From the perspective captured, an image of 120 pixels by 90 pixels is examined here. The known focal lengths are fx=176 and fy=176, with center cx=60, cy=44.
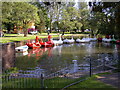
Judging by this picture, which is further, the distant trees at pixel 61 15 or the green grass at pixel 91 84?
the distant trees at pixel 61 15

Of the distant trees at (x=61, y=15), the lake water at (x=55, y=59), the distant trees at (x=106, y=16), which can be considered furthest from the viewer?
the distant trees at (x=61, y=15)

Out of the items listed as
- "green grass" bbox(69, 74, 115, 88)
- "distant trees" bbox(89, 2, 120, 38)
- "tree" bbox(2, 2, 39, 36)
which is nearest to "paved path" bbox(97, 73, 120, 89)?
"green grass" bbox(69, 74, 115, 88)

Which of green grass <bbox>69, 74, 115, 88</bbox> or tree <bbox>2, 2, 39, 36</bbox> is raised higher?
tree <bbox>2, 2, 39, 36</bbox>

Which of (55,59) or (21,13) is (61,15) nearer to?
(21,13)

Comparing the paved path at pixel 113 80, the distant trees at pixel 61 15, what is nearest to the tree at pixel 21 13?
the distant trees at pixel 61 15

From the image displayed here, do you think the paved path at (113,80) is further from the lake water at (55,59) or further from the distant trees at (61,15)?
the distant trees at (61,15)

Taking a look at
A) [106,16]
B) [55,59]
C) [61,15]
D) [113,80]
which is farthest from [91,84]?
[61,15]

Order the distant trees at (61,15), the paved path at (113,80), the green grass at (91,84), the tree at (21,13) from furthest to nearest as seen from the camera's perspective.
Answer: the tree at (21,13), the distant trees at (61,15), the paved path at (113,80), the green grass at (91,84)

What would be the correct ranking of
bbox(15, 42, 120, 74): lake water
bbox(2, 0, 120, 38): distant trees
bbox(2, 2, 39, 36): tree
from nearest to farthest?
bbox(15, 42, 120, 74): lake water
bbox(2, 0, 120, 38): distant trees
bbox(2, 2, 39, 36): tree

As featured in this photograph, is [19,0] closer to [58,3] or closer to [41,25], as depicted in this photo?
[41,25]

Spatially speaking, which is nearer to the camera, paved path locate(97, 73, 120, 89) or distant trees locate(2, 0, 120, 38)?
paved path locate(97, 73, 120, 89)

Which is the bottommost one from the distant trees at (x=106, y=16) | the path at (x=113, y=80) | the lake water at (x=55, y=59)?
the lake water at (x=55, y=59)

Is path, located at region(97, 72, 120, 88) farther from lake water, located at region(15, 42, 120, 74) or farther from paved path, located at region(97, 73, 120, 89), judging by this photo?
lake water, located at region(15, 42, 120, 74)

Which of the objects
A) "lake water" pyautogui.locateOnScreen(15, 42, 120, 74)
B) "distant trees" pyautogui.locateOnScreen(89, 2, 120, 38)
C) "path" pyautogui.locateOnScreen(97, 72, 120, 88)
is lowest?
"lake water" pyautogui.locateOnScreen(15, 42, 120, 74)
